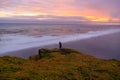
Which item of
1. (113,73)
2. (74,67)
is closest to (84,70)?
(74,67)

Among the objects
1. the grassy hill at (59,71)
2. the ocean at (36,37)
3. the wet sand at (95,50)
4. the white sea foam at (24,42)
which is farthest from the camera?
the ocean at (36,37)

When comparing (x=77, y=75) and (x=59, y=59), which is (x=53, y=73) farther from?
(x=59, y=59)

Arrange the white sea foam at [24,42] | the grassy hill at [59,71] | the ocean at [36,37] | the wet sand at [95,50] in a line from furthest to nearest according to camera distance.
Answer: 1. the ocean at [36,37]
2. the white sea foam at [24,42]
3. the wet sand at [95,50]
4. the grassy hill at [59,71]

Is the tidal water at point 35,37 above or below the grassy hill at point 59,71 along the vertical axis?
below

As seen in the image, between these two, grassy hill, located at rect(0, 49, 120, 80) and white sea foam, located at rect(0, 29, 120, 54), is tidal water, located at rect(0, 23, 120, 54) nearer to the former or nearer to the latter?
white sea foam, located at rect(0, 29, 120, 54)

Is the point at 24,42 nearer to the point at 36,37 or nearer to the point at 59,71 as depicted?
the point at 36,37

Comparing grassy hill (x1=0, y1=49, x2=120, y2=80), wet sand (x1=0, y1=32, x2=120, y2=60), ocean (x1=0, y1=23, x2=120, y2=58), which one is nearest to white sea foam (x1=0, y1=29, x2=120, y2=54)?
ocean (x1=0, y1=23, x2=120, y2=58)

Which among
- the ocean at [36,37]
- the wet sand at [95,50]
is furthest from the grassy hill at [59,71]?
the ocean at [36,37]

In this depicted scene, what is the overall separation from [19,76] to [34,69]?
1.81 metres

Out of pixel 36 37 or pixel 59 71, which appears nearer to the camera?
pixel 59 71

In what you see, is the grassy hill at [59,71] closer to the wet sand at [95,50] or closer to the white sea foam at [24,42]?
the wet sand at [95,50]

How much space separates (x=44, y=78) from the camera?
11.6m

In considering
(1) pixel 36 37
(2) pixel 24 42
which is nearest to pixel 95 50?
(2) pixel 24 42

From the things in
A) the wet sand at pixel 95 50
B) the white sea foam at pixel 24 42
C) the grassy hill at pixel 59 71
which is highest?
the grassy hill at pixel 59 71
